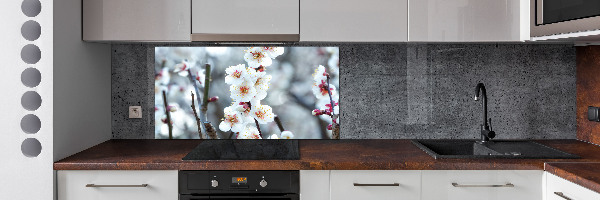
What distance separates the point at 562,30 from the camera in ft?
6.81

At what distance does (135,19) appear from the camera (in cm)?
236

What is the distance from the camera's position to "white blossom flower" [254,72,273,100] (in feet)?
9.02

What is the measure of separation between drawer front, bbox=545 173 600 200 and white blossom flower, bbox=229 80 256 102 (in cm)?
149

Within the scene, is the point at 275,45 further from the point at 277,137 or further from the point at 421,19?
the point at 421,19

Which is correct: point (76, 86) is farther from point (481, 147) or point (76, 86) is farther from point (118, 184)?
point (481, 147)

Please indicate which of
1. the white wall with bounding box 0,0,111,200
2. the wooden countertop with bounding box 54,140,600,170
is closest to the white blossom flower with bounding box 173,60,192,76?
the wooden countertop with bounding box 54,140,600,170

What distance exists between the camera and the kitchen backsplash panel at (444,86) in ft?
9.04

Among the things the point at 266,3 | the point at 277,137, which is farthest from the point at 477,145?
the point at 266,3

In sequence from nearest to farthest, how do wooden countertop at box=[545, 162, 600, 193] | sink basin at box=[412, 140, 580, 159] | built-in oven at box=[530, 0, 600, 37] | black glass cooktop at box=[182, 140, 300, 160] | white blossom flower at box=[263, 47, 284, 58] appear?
wooden countertop at box=[545, 162, 600, 193] → built-in oven at box=[530, 0, 600, 37] → black glass cooktop at box=[182, 140, 300, 160] → sink basin at box=[412, 140, 580, 159] → white blossom flower at box=[263, 47, 284, 58]
